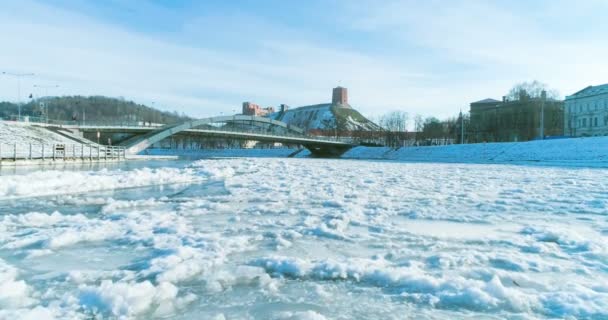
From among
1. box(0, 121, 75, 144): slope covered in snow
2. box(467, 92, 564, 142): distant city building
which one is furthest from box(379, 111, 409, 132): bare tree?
box(0, 121, 75, 144): slope covered in snow

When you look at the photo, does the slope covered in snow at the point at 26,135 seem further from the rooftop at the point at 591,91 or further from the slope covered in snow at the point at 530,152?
the rooftop at the point at 591,91

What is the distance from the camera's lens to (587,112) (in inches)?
2975

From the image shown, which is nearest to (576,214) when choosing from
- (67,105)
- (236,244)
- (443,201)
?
(443,201)

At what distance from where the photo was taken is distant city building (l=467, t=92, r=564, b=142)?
250ft

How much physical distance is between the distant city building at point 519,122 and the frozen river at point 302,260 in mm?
74927

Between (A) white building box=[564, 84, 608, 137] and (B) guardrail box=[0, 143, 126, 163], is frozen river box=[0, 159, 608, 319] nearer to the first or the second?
(B) guardrail box=[0, 143, 126, 163]

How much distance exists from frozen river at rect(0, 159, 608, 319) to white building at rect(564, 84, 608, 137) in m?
78.1

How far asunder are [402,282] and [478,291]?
0.74 meters

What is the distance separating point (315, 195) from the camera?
11.6 meters

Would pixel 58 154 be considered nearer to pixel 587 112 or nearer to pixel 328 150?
pixel 328 150

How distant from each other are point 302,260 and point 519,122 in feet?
276

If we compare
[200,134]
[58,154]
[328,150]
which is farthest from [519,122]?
[58,154]

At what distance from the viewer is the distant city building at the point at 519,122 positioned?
76.1 metres

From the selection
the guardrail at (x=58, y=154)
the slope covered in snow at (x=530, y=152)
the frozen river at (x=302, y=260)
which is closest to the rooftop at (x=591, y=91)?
the slope covered in snow at (x=530, y=152)
